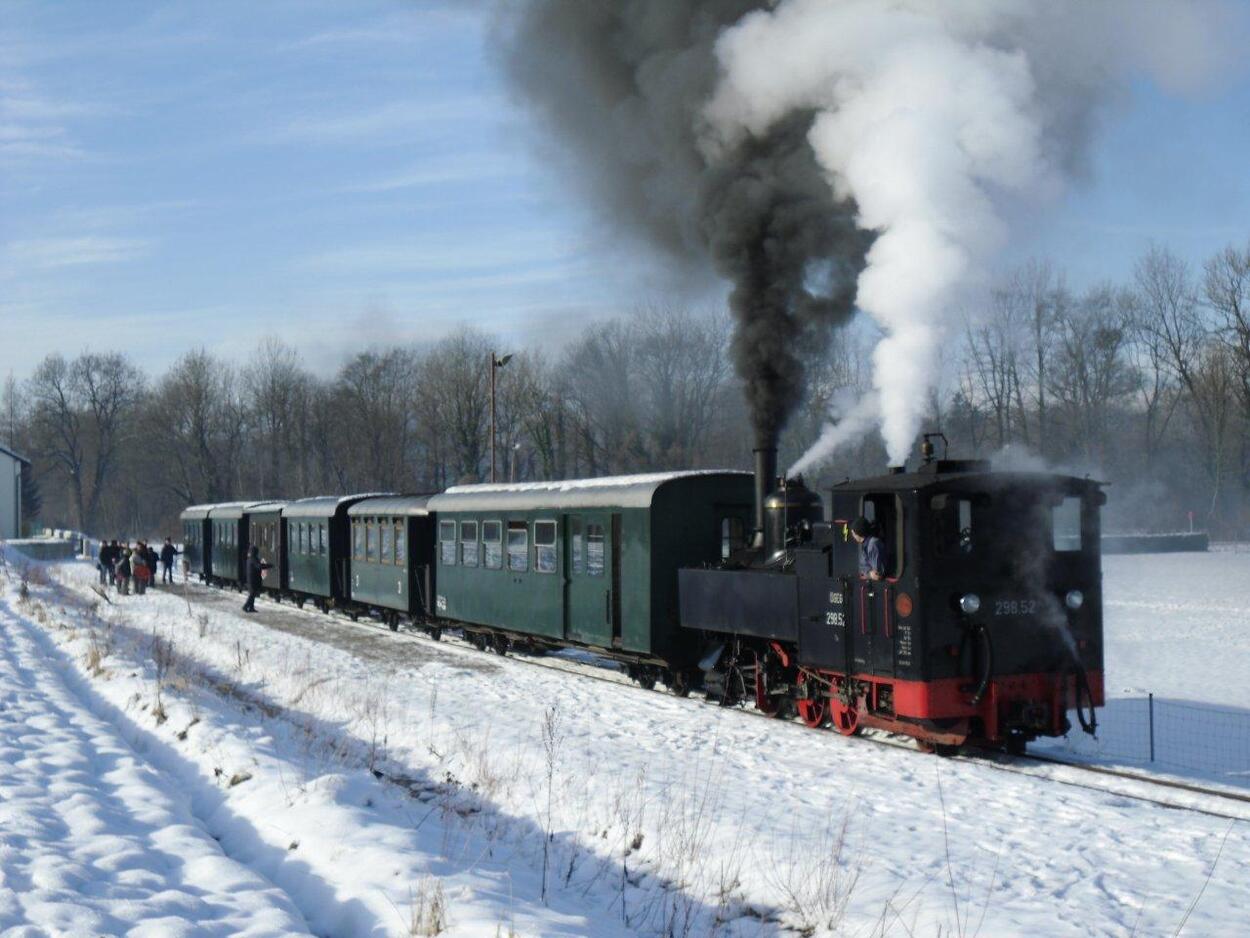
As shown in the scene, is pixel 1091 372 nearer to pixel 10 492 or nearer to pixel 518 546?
pixel 518 546

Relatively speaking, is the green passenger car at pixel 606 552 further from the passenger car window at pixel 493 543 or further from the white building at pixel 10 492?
the white building at pixel 10 492

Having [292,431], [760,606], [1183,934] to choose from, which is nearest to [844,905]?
[1183,934]

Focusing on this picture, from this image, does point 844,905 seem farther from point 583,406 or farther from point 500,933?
point 583,406

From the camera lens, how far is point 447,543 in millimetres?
18766

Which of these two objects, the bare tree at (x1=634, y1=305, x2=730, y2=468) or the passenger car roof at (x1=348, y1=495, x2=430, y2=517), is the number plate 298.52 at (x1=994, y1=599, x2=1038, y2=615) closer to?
the passenger car roof at (x1=348, y1=495, x2=430, y2=517)

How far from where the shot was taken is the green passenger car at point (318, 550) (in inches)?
964

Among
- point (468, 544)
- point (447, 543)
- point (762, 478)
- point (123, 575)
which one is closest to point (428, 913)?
point (762, 478)

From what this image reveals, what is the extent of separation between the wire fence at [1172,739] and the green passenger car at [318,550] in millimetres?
16228

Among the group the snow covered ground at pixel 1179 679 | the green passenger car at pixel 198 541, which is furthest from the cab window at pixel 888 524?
the green passenger car at pixel 198 541

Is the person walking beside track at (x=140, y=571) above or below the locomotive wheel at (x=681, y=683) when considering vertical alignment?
above

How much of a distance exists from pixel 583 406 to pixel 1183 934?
161 ft

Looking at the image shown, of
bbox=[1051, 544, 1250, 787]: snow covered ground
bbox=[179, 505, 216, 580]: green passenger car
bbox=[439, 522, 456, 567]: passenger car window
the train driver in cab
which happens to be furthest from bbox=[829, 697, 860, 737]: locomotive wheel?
bbox=[179, 505, 216, 580]: green passenger car

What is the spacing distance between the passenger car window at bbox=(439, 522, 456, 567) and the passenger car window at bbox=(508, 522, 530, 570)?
2.31 metres

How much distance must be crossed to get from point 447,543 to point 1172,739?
11207 mm
